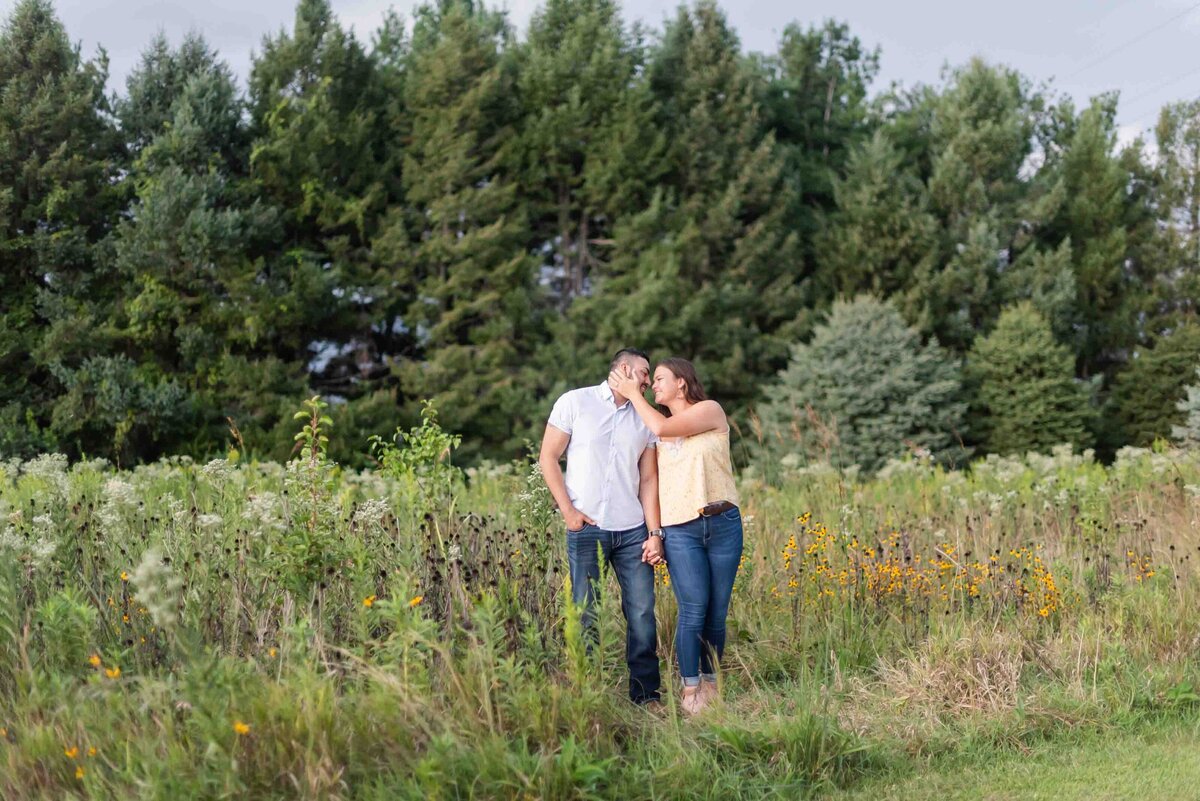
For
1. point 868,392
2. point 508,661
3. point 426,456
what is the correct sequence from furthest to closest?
point 868,392 → point 426,456 → point 508,661

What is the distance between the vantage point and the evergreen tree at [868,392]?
1802 centimetres

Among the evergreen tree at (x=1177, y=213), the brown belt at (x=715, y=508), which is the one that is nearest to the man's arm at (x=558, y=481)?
the brown belt at (x=715, y=508)

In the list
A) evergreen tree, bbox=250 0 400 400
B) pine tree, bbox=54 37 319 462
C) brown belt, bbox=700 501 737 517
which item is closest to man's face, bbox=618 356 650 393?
brown belt, bbox=700 501 737 517

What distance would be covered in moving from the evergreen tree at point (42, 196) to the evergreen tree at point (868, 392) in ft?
37.3

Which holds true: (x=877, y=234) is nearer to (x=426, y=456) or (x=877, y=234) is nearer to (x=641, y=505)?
(x=426, y=456)

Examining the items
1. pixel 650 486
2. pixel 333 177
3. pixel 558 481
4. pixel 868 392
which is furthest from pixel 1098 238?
pixel 558 481

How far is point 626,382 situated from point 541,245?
18.2 metres

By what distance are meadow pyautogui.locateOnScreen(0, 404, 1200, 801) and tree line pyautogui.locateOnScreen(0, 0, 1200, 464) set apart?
9013 millimetres

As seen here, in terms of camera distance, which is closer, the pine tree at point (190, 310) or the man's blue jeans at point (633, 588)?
the man's blue jeans at point (633, 588)

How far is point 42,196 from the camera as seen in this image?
60.8 ft

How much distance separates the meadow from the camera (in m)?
3.76

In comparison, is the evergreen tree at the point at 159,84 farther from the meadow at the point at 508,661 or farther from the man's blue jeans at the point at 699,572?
the man's blue jeans at the point at 699,572

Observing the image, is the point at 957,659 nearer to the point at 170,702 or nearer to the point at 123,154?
the point at 170,702

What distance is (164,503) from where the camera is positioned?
625 centimetres
